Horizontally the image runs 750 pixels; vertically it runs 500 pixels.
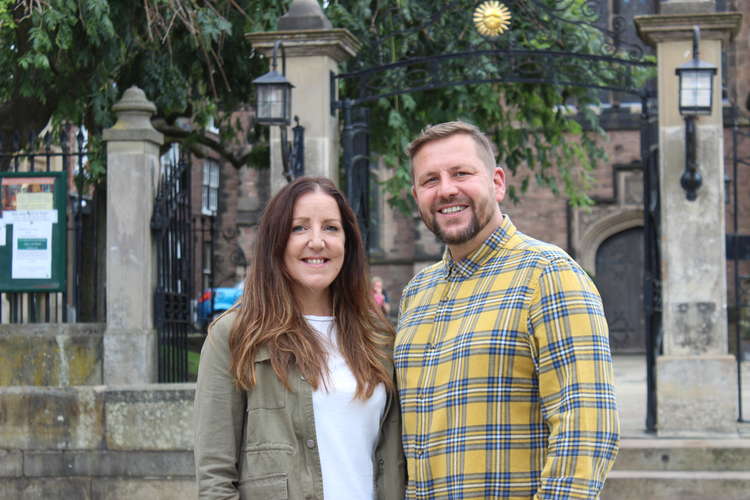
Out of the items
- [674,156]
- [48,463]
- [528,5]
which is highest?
[528,5]

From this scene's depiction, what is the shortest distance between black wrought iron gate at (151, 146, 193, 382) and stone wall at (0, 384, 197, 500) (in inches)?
34.1

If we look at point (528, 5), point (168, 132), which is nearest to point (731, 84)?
point (528, 5)

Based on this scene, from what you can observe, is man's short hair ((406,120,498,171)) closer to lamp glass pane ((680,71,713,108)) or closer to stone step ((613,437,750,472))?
stone step ((613,437,750,472))

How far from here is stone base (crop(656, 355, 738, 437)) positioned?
316 inches

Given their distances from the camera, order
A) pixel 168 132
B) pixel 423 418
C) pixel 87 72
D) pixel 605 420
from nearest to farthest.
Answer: pixel 605 420 < pixel 423 418 < pixel 87 72 < pixel 168 132

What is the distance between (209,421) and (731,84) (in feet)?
70.6

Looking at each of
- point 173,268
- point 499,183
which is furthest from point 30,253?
point 499,183

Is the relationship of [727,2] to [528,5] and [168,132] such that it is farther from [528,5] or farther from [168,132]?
[168,132]

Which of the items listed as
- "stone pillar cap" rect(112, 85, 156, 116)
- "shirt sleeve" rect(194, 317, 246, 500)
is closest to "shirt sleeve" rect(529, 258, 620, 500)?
"shirt sleeve" rect(194, 317, 246, 500)

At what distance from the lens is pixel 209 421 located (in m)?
3.04

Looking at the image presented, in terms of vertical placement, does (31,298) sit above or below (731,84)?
below

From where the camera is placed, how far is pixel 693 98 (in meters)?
8.14

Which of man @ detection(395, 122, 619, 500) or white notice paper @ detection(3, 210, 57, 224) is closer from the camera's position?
man @ detection(395, 122, 619, 500)

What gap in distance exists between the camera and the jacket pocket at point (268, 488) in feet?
9.86
